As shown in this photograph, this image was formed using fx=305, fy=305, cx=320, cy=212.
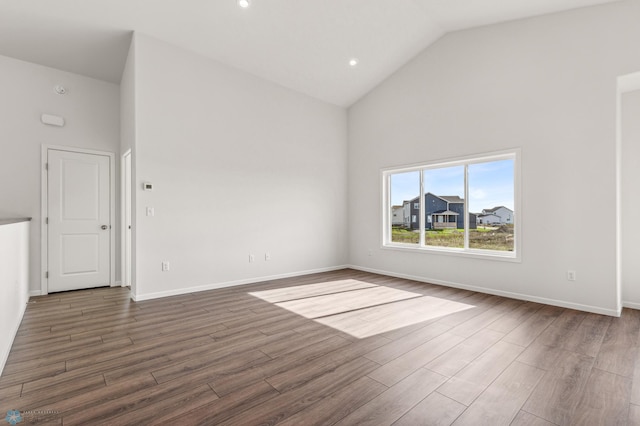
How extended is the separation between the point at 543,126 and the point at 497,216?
52.8 inches

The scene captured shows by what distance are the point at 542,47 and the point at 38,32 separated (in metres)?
6.38

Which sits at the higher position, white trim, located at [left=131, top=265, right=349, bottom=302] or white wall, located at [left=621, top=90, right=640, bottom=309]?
white wall, located at [left=621, top=90, right=640, bottom=309]

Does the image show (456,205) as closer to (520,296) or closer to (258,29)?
(520,296)

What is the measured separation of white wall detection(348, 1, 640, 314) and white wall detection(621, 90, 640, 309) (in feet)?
2.17

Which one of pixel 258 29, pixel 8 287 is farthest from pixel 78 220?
pixel 258 29

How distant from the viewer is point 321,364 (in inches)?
92.9

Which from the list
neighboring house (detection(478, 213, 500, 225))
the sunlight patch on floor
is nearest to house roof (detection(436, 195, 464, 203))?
neighboring house (detection(478, 213, 500, 225))

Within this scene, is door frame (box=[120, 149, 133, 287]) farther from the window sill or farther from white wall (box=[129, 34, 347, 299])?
the window sill

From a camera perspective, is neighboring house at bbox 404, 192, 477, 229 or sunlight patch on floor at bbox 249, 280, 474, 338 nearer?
sunlight patch on floor at bbox 249, 280, 474, 338

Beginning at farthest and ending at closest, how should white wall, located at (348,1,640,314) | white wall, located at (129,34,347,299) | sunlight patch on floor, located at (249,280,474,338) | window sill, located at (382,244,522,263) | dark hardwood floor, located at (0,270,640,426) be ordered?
window sill, located at (382,244,522,263), white wall, located at (129,34,347,299), white wall, located at (348,1,640,314), sunlight patch on floor, located at (249,280,474,338), dark hardwood floor, located at (0,270,640,426)

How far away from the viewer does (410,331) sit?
303cm

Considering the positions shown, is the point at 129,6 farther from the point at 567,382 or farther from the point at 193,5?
the point at 567,382

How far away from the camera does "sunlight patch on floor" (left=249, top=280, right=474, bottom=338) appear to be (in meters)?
3.25

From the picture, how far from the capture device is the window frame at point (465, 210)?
4.21 m
